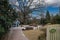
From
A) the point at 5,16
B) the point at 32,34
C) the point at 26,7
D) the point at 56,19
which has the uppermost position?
the point at 26,7

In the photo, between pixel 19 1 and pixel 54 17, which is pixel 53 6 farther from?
pixel 19 1

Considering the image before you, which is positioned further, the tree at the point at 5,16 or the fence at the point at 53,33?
the fence at the point at 53,33

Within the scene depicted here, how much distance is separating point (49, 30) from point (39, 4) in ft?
1.86

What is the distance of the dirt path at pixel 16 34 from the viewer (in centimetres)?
675

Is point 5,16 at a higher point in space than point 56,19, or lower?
higher

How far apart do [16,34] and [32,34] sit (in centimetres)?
33

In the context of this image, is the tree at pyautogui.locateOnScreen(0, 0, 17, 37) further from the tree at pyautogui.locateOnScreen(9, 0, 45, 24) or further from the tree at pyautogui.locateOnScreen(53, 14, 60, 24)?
the tree at pyautogui.locateOnScreen(53, 14, 60, 24)

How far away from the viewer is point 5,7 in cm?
671

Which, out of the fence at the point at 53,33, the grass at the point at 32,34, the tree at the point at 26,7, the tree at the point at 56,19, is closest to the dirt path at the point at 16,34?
the grass at the point at 32,34

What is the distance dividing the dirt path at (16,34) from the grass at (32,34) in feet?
0.24

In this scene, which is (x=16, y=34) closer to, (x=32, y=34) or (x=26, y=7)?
(x=32, y=34)

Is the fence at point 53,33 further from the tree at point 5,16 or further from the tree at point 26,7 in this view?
the tree at point 5,16

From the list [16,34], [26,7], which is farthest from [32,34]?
[26,7]

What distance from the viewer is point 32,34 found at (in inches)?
265
